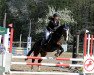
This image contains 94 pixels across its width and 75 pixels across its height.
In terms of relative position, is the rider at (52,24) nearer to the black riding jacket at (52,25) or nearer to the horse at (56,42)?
the black riding jacket at (52,25)

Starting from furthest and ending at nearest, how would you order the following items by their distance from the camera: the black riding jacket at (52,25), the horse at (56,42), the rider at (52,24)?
the black riding jacket at (52,25), the rider at (52,24), the horse at (56,42)

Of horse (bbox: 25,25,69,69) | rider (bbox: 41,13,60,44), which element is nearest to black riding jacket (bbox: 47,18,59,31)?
rider (bbox: 41,13,60,44)

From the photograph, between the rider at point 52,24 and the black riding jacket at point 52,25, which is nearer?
the rider at point 52,24

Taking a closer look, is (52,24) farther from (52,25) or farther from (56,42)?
(56,42)

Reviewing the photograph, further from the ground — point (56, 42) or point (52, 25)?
point (52, 25)

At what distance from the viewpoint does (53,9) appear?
60625 mm

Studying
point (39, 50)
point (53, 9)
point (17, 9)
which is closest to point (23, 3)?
point (17, 9)

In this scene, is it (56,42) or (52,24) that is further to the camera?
(56,42)

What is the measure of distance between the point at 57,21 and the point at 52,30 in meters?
0.47

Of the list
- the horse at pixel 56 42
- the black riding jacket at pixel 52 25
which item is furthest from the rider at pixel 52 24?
the horse at pixel 56 42

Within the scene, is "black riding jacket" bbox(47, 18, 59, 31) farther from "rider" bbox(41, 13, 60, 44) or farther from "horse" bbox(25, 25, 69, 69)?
"horse" bbox(25, 25, 69, 69)

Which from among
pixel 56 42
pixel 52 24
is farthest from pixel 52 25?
pixel 56 42

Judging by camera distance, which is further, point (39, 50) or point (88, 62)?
point (39, 50)

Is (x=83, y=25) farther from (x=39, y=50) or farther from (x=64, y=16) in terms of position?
(x=39, y=50)
